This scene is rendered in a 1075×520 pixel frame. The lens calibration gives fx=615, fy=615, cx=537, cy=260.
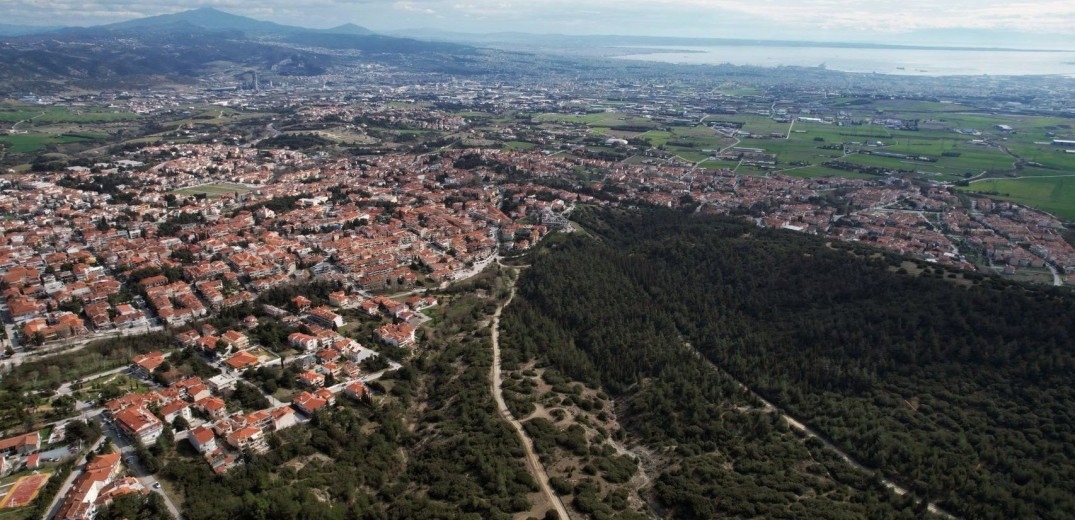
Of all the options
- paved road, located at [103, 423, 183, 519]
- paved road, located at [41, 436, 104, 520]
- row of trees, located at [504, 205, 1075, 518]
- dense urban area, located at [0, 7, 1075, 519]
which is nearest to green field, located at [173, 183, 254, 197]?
dense urban area, located at [0, 7, 1075, 519]

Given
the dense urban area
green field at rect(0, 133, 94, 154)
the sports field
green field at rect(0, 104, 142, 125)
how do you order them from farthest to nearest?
green field at rect(0, 104, 142, 125) → green field at rect(0, 133, 94, 154) → the dense urban area → the sports field

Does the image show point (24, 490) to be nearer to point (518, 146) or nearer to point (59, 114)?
point (518, 146)

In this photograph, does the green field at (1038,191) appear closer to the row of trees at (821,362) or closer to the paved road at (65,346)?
the row of trees at (821,362)

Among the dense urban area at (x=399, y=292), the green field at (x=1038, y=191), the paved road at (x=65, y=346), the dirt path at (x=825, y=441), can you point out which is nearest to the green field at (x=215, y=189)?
the dense urban area at (x=399, y=292)

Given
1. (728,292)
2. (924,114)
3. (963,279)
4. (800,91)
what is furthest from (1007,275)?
(800,91)

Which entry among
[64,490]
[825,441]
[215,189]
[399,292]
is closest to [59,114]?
[215,189]

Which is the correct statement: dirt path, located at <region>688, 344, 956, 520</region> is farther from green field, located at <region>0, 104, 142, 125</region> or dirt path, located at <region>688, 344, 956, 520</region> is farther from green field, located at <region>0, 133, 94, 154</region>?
green field, located at <region>0, 104, 142, 125</region>

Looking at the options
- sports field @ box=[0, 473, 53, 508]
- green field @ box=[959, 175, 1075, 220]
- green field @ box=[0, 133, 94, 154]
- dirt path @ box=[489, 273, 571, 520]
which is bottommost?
sports field @ box=[0, 473, 53, 508]
